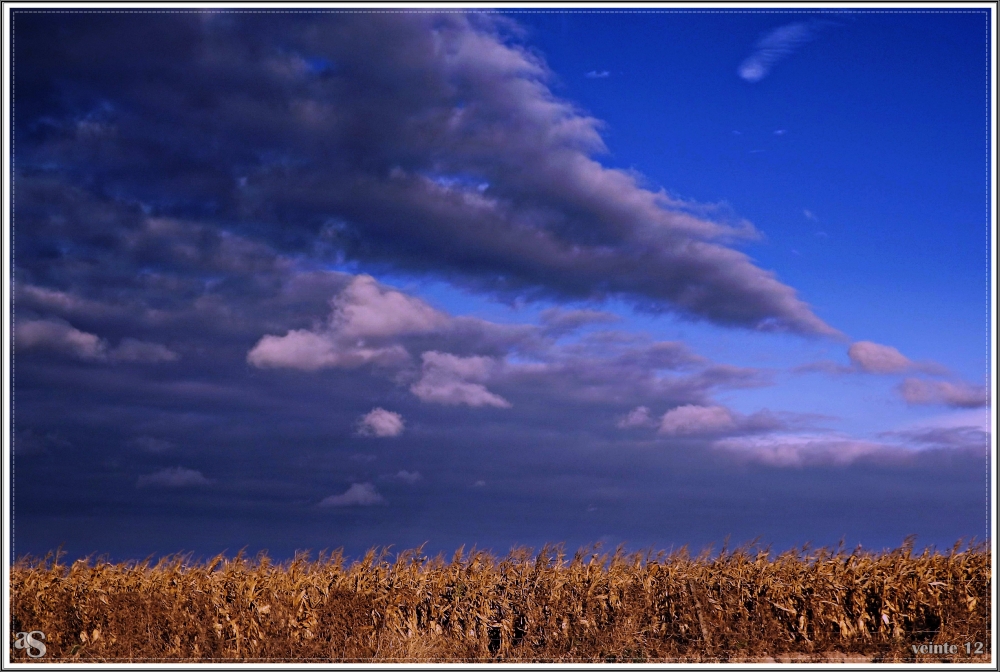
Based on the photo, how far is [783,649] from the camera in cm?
1331

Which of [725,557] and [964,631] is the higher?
[725,557]

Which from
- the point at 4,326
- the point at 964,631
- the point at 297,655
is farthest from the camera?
the point at 964,631

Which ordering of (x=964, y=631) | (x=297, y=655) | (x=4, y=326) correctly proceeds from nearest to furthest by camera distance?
1. (x=4, y=326)
2. (x=297, y=655)
3. (x=964, y=631)

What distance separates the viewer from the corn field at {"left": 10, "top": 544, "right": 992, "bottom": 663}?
12922 mm

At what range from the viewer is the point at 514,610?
13.3 meters

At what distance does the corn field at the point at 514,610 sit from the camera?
12.9 m

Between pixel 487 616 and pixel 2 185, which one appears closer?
pixel 2 185

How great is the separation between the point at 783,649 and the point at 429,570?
19.6 feet

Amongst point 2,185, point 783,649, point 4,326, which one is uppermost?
point 2,185

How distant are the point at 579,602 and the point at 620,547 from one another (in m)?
1.34

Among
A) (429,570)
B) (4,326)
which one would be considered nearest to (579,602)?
(429,570)

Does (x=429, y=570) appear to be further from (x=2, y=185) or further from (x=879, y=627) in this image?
(x=2, y=185)

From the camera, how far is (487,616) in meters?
13.3

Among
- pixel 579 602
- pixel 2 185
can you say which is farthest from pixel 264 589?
pixel 2 185
